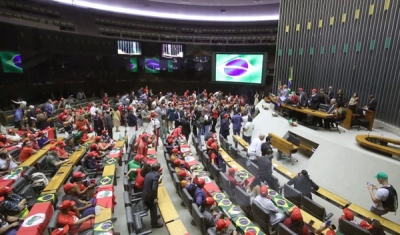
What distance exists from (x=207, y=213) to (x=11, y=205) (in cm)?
372

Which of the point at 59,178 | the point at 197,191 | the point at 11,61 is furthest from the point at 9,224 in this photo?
the point at 11,61

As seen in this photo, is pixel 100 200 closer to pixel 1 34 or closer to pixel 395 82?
pixel 395 82

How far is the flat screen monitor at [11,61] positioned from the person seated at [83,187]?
12.2 metres

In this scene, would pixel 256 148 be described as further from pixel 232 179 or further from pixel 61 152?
pixel 61 152

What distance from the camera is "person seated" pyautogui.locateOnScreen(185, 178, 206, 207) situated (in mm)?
5059

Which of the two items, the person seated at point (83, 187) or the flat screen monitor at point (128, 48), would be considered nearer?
the person seated at point (83, 187)

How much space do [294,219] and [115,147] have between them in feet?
22.0

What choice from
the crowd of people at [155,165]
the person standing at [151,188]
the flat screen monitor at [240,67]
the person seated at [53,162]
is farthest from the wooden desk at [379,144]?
the flat screen monitor at [240,67]

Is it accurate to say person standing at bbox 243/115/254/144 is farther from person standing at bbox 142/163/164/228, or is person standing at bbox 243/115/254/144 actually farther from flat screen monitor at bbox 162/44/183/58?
flat screen monitor at bbox 162/44/183/58

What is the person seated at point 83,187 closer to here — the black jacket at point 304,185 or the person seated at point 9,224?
the person seated at point 9,224

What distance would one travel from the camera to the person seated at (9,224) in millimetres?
4172

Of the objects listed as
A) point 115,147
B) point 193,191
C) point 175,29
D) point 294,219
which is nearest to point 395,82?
point 294,219

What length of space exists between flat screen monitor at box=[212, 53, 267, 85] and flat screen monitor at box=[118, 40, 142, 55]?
7365mm

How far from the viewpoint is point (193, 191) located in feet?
17.6
